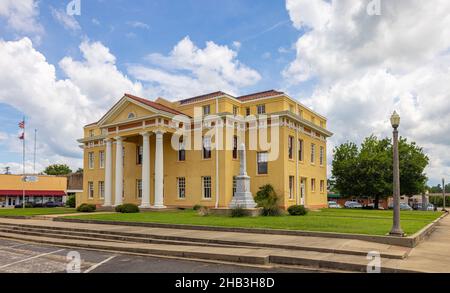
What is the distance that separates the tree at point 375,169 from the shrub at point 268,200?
2050 cm

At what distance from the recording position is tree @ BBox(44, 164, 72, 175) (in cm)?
10001

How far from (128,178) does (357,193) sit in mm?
27298

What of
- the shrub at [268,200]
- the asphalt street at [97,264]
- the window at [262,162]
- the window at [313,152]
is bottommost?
the asphalt street at [97,264]

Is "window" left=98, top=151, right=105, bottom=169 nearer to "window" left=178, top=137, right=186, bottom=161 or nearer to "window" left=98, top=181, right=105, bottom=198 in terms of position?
"window" left=98, top=181, right=105, bottom=198

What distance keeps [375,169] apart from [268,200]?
2313 cm

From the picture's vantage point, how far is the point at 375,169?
1778 inches

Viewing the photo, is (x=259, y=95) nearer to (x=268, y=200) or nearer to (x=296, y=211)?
(x=268, y=200)

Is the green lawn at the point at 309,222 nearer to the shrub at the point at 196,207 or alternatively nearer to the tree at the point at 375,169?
the shrub at the point at 196,207

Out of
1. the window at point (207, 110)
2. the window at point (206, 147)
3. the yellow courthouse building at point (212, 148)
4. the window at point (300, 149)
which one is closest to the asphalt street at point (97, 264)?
the yellow courthouse building at point (212, 148)

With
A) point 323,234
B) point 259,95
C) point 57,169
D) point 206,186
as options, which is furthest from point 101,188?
point 57,169

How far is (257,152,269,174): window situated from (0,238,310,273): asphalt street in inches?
739

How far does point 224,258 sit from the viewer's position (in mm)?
11477

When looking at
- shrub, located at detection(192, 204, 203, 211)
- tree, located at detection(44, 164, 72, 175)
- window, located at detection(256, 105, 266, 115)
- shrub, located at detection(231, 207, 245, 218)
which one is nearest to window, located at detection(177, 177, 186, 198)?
shrub, located at detection(192, 204, 203, 211)

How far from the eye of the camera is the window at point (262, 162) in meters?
30.8
